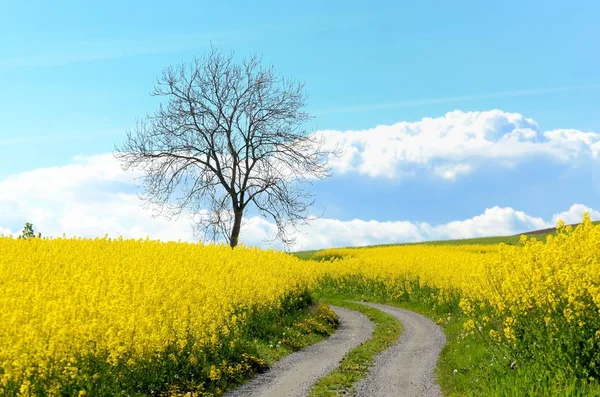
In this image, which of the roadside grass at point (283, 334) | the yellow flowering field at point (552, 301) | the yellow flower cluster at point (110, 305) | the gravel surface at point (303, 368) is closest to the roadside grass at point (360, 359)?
the gravel surface at point (303, 368)

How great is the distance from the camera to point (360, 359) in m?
19.2

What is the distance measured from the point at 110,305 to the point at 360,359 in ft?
27.9

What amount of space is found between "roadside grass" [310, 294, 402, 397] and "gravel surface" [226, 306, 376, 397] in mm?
270

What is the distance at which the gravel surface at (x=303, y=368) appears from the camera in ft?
50.4

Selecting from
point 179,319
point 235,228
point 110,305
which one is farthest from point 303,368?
point 235,228

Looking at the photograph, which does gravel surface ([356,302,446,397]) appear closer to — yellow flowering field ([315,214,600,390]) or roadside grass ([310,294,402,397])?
roadside grass ([310,294,402,397])

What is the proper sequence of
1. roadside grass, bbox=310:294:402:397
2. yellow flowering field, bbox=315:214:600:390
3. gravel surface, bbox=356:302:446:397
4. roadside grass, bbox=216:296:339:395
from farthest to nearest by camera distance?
roadside grass, bbox=216:296:339:395 < gravel surface, bbox=356:302:446:397 < roadside grass, bbox=310:294:402:397 < yellow flowering field, bbox=315:214:600:390

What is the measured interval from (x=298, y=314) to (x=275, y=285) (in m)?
1.75

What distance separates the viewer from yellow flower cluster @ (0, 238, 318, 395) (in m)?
11.7

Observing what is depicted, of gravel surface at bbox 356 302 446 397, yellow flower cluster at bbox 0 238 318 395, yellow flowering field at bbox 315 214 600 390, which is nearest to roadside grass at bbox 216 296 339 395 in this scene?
yellow flower cluster at bbox 0 238 318 395

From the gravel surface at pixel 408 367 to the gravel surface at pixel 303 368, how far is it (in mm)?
1334

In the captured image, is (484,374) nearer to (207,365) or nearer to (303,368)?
(303,368)

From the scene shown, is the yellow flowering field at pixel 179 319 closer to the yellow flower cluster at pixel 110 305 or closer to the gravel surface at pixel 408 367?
the yellow flower cluster at pixel 110 305

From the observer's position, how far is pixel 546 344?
43.8 feet
